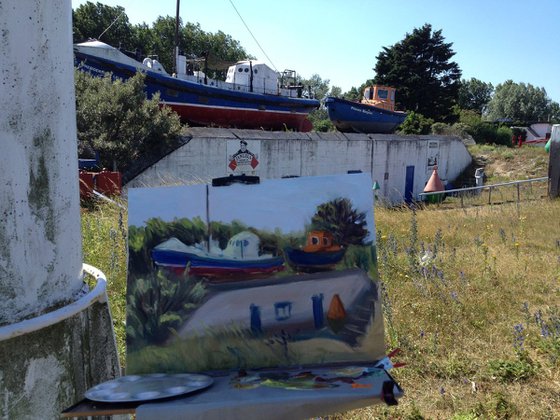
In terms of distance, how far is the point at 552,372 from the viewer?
352 cm

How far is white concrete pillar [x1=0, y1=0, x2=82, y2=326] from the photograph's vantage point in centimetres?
166

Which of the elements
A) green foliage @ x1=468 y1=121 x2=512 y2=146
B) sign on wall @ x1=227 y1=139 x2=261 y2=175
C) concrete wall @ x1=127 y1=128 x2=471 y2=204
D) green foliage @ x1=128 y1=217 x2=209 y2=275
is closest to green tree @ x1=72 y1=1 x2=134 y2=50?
green foliage @ x1=468 y1=121 x2=512 y2=146

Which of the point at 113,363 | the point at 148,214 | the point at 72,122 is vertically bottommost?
the point at 113,363

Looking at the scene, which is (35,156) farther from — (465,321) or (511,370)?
(465,321)

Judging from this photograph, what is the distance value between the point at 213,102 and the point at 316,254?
20633 millimetres

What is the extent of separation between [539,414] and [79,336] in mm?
2735

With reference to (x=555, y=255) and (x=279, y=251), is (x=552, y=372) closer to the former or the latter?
(x=279, y=251)

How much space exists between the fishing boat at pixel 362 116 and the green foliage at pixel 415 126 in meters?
5.41

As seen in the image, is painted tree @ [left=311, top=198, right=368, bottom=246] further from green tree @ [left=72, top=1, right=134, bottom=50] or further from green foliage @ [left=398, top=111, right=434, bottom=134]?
green tree @ [left=72, top=1, right=134, bottom=50]

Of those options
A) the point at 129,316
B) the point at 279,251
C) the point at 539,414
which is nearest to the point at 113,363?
the point at 129,316

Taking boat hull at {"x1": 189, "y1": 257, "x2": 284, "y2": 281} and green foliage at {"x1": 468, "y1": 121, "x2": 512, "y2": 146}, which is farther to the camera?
green foliage at {"x1": 468, "y1": 121, "x2": 512, "y2": 146}

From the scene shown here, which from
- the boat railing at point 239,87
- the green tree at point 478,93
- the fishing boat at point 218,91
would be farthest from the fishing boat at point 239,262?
the green tree at point 478,93

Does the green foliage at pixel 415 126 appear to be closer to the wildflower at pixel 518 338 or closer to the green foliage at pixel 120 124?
the green foliage at pixel 120 124

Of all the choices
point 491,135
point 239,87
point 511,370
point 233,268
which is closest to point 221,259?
point 233,268
